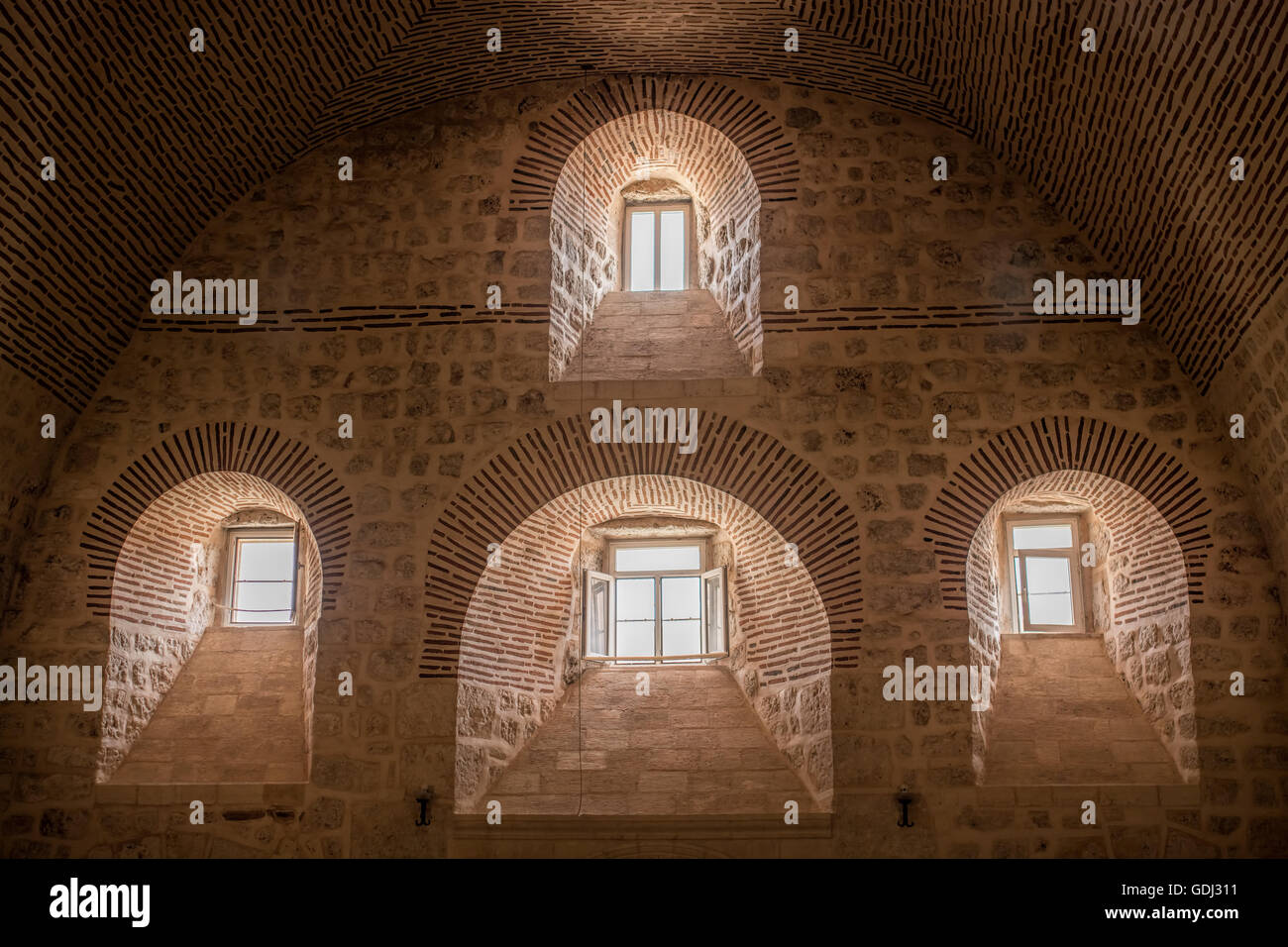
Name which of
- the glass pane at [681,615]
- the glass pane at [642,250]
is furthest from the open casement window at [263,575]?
the glass pane at [642,250]

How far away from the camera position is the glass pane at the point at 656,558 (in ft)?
29.7

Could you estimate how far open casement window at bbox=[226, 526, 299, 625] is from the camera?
898 cm

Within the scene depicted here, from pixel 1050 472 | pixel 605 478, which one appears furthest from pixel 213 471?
pixel 1050 472

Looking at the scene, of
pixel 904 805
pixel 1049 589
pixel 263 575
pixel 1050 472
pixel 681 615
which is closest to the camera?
pixel 904 805

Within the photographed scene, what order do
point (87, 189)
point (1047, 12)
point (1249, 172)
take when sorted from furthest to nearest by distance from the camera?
1. point (87, 189)
2. point (1047, 12)
3. point (1249, 172)

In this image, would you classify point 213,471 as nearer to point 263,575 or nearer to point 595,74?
point 263,575

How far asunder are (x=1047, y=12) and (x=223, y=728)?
20.3ft

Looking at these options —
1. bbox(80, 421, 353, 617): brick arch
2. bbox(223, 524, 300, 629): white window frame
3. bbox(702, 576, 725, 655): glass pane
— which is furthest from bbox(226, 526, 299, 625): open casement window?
bbox(702, 576, 725, 655): glass pane

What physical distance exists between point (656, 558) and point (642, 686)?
40.7 inches

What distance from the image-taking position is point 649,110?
8.71 m

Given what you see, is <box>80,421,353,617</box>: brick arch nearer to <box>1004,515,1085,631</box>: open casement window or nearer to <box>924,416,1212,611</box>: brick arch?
<box>924,416,1212,611</box>: brick arch

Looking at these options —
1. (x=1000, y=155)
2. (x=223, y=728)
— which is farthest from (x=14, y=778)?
(x=1000, y=155)
